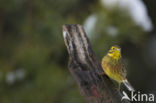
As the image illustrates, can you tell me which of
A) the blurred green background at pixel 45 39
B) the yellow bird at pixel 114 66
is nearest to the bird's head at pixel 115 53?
the yellow bird at pixel 114 66

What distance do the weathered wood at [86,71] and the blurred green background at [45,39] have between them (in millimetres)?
345

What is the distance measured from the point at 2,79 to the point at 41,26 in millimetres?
187

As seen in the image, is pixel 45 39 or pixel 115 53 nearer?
pixel 115 53

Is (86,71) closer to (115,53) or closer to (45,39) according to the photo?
(115,53)

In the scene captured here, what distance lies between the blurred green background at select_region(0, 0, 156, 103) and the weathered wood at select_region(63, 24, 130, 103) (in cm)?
34

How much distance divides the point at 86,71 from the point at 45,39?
20.1 inches

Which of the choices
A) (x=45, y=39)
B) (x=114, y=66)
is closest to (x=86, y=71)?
(x=114, y=66)

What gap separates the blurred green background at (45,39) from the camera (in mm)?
930

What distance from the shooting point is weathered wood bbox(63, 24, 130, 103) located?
511mm

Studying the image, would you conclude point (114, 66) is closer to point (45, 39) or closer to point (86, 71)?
point (86, 71)

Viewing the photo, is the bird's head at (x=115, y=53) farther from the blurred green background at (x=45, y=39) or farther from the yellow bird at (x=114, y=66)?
the blurred green background at (x=45, y=39)

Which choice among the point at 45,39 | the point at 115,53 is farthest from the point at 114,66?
the point at 45,39

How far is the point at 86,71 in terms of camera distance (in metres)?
0.54

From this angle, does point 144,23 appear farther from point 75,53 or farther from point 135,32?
point 75,53
